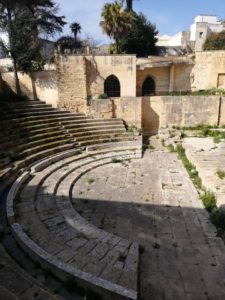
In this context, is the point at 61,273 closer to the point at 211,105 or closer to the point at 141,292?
the point at 141,292

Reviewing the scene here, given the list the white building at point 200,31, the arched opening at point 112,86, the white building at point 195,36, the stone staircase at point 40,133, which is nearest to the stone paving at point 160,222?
the stone staircase at point 40,133

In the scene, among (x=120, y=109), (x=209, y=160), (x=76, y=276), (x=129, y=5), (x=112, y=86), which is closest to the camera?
(x=76, y=276)

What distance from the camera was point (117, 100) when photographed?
15.0 metres

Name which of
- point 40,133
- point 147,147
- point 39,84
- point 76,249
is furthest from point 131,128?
point 76,249

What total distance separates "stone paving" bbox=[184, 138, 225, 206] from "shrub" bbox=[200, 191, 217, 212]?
5.0 inches

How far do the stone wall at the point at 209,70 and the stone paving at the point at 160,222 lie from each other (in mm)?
10626

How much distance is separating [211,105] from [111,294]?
13761 mm

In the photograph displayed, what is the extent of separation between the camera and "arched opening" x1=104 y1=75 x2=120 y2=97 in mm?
16922

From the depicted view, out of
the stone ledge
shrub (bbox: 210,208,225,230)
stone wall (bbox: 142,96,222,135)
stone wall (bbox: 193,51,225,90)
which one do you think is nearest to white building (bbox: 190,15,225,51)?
stone wall (bbox: 193,51,225,90)

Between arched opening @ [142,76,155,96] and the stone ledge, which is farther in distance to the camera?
arched opening @ [142,76,155,96]

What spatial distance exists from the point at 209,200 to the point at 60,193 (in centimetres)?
428

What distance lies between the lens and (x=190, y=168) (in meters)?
10.8

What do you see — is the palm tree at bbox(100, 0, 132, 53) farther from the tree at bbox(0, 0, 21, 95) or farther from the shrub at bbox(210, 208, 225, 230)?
the shrub at bbox(210, 208, 225, 230)

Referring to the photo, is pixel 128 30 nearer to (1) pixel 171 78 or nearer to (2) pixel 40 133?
(1) pixel 171 78
